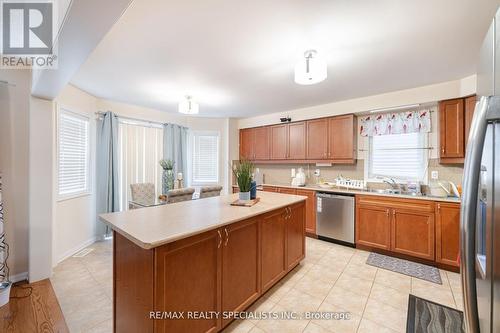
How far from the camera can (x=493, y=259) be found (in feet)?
2.10

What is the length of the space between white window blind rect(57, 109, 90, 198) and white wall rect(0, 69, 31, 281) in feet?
1.55

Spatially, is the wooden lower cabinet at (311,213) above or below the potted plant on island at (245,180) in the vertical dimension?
below

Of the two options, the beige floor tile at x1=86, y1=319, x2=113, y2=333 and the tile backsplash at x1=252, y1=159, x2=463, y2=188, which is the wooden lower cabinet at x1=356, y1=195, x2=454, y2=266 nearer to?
the tile backsplash at x1=252, y1=159, x2=463, y2=188

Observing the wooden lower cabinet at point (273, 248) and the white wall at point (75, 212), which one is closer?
the wooden lower cabinet at point (273, 248)

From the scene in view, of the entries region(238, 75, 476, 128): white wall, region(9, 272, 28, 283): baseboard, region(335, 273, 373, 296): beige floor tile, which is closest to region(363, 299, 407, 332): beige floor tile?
region(335, 273, 373, 296): beige floor tile

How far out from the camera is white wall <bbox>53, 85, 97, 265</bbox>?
3.03m

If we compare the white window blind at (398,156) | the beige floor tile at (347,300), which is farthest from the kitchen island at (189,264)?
the white window blind at (398,156)

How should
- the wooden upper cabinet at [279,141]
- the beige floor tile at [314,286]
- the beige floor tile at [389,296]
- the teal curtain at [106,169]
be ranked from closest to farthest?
the beige floor tile at [389,296], the beige floor tile at [314,286], the teal curtain at [106,169], the wooden upper cabinet at [279,141]

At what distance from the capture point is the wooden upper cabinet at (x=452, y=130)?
2896 mm

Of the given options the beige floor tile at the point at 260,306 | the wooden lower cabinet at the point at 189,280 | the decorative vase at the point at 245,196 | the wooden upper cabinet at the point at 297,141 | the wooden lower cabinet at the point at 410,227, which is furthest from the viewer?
the wooden upper cabinet at the point at 297,141

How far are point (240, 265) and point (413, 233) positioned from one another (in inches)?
103

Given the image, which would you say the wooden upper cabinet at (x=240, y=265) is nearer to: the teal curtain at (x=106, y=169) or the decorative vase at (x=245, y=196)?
the decorative vase at (x=245, y=196)

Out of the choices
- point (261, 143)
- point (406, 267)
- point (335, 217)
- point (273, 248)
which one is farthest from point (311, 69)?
point (261, 143)

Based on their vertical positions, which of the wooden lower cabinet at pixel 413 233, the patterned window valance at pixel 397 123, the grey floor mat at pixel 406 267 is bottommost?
the grey floor mat at pixel 406 267
